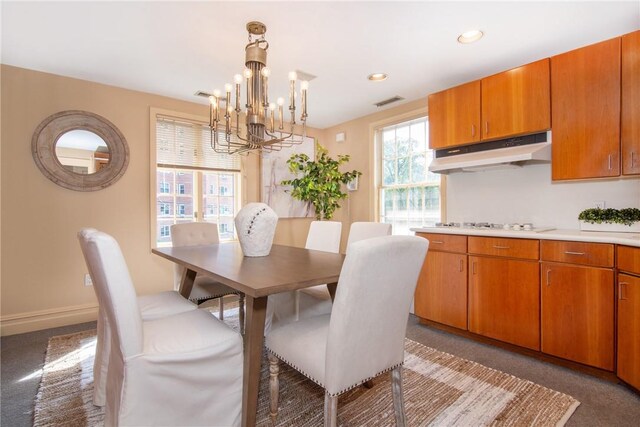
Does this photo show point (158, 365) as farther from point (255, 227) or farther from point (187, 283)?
point (187, 283)

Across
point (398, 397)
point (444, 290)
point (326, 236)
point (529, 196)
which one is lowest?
point (398, 397)

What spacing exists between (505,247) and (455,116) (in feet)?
4.40

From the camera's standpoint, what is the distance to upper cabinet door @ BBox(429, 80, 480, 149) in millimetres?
2898

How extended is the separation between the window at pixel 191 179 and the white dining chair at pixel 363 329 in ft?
9.03

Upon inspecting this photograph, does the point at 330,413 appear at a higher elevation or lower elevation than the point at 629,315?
lower

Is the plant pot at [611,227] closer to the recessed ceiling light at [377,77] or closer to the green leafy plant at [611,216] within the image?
the green leafy plant at [611,216]

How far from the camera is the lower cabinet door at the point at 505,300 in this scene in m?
2.34

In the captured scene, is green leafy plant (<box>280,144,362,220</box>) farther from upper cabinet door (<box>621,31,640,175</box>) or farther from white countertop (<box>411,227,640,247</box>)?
upper cabinet door (<box>621,31,640,175</box>)

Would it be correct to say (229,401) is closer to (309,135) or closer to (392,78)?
(392,78)

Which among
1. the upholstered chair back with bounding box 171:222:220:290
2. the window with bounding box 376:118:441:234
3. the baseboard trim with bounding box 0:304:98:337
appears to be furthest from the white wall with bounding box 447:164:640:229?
the baseboard trim with bounding box 0:304:98:337

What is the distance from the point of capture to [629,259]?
192cm

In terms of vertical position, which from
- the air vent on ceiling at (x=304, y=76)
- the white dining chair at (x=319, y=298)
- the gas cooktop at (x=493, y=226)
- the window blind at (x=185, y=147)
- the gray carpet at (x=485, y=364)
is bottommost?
the gray carpet at (x=485, y=364)

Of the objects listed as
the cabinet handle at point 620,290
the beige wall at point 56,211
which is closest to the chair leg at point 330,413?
the cabinet handle at point 620,290

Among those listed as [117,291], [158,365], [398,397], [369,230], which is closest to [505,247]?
A: [369,230]
